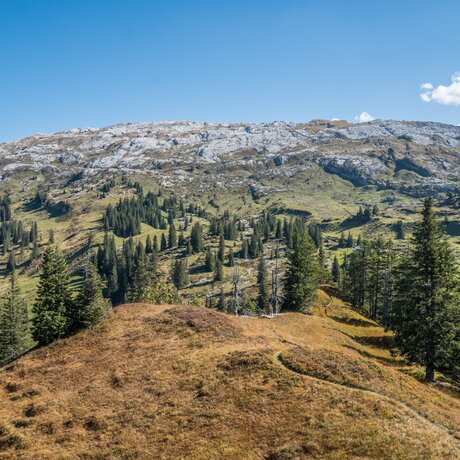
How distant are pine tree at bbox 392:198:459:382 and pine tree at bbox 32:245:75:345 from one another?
5001 cm

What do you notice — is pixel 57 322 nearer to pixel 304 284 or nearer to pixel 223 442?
pixel 223 442

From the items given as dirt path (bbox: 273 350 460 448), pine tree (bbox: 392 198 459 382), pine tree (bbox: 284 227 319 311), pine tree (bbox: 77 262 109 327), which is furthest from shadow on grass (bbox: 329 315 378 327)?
pine tree (bbox: 77 262 109 327)

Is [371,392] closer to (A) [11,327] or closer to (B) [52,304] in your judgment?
(B) [52,304]

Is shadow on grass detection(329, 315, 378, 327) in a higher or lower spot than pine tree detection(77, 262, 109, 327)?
lower

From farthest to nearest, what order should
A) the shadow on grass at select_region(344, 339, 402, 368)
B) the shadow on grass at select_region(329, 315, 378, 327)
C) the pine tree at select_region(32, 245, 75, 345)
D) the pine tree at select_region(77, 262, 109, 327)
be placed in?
1. the shadow on grass at select_region(329, 315, 378, 327)
2. the pine tree at select_region(77, 262, 109, 327)
3. the pine tree at select_region(32, 245, 75, 345)
4. the shadow on grass at select_region(344, 339, 402, 368)

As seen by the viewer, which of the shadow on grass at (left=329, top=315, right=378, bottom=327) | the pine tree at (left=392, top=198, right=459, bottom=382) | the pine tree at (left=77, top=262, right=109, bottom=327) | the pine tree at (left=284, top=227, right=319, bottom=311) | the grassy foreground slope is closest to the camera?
the grassy foreground slope

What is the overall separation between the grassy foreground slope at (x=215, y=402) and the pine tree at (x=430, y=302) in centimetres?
658

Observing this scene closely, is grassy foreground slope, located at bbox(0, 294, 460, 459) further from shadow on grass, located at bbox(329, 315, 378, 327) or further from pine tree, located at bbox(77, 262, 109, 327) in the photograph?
shadow on grass, located at bbox(329, 315, 378, 327)

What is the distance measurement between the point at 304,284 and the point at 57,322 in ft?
154

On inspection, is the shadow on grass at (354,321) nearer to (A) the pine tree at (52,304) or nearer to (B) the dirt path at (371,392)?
(B) the dirt path at (371,392)

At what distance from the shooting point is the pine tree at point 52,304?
5962cm

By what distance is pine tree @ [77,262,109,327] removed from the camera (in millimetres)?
61000

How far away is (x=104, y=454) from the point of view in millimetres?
32438

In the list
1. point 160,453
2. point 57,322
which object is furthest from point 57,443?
point 57,322
